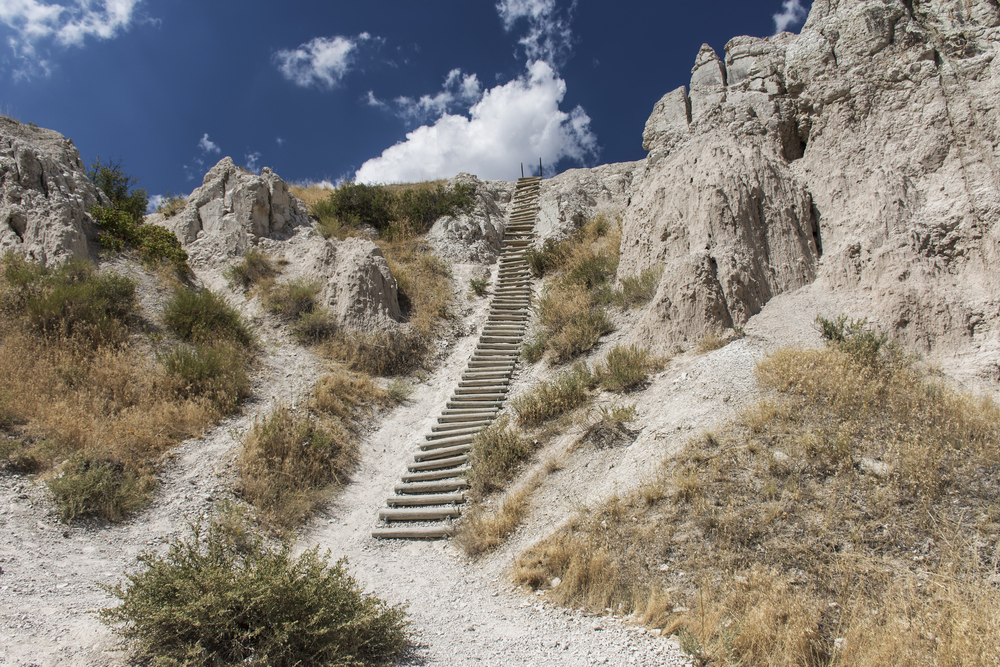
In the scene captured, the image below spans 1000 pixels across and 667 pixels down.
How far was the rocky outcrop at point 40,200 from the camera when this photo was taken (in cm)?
1045

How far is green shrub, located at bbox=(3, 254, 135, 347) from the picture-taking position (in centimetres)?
862

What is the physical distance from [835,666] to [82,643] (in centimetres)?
500

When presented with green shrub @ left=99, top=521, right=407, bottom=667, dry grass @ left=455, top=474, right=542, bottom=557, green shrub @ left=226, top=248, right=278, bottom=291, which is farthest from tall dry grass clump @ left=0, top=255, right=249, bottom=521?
dry grass @ left=455, top=474, right=542, bottom=557

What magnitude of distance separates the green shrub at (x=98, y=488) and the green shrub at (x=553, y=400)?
5.41 metres

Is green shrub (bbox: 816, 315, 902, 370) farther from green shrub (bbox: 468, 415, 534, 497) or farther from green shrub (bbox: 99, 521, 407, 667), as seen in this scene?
green shrub (bbox: 99, 521, 407, 667)

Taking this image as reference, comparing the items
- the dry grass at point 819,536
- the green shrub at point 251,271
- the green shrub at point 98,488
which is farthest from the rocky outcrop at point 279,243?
the dry grass at point 819,536

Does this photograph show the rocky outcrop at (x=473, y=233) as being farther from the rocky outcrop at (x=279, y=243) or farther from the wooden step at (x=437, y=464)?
the wooden step at (x=437, y=464)

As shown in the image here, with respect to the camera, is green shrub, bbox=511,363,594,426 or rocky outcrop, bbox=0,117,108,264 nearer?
green shrub, bbox=511,363,594,426

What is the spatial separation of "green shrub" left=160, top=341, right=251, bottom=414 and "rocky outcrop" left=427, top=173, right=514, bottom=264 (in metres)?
8.65

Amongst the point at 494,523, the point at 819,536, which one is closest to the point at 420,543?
the point at 494,523

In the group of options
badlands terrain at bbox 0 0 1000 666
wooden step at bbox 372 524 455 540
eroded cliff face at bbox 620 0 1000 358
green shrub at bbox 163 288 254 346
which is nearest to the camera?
badlands terrain at bbox 0 0 1000 666

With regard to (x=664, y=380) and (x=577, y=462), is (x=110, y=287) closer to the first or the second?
(x=577, y=462)

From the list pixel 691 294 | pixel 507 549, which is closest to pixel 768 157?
pixel 691 294

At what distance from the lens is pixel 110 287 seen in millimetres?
9906
